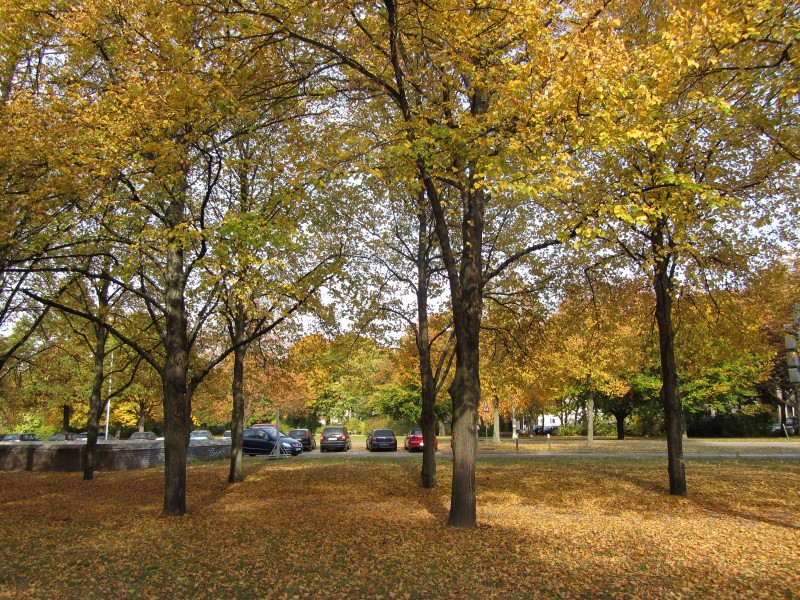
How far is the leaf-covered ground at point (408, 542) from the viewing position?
18.0ft

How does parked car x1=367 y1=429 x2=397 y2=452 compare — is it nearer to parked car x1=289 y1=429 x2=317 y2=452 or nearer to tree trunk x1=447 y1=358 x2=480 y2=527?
→ parked car x1=289 y1=429 x2=317 y2=452

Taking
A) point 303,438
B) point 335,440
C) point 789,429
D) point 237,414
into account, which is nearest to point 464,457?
point 237,414

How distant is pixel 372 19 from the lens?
802 cm

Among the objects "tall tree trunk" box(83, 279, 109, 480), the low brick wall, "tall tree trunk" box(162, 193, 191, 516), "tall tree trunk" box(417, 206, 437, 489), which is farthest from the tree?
the low brick wall

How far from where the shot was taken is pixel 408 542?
7.20m

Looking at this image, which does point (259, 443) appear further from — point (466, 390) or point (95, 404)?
point (466, 390)

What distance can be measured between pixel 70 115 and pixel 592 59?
781cm

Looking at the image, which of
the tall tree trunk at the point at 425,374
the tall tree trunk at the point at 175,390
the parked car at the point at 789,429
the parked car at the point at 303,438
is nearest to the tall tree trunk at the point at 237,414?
the tall tree trunk at the point at 175,390

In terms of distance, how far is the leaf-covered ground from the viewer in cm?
548

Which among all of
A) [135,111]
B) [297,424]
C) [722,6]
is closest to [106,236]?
[135,111]

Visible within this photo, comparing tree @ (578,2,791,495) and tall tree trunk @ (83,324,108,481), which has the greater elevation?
tree @ (578,2,791,495)

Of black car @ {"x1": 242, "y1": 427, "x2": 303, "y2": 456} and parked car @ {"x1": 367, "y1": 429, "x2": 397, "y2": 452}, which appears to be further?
parked car @ {"x1": 367, "y1": 429, "x2": 397, "y2": 452}

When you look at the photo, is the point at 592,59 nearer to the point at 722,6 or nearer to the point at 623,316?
the point at 722,6

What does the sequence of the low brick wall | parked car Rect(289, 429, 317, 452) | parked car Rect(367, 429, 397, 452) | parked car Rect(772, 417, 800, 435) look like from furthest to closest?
parked car Rect(772, 417, 800, 435)
parked car Rect(289, 429, 317, 452)
parked car Rect(367, 429, 397, 452)
the low brick wall
